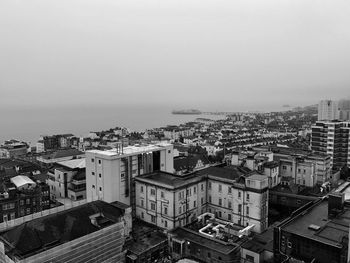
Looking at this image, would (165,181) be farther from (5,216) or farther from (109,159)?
(5,216)

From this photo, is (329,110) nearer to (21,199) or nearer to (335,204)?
(335,204)

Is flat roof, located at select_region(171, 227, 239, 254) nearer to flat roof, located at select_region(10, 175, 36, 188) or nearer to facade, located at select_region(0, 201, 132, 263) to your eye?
facade, located at select_region(0, 201, 132, 263)

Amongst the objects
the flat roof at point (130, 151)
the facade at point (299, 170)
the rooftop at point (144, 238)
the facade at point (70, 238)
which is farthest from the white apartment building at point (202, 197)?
the facade at point (299, 170)

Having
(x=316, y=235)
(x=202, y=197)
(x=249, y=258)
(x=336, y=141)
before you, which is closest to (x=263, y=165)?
(x=202, y=197)

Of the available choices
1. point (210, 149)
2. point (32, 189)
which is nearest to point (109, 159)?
point (32, 189)

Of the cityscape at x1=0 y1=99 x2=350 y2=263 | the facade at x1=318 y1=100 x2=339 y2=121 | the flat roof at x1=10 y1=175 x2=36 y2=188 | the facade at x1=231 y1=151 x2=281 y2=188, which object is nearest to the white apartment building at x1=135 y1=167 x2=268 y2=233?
Result: the cityscape at x1=0 y1=99 x2=350 y2=263

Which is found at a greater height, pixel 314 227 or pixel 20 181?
pixel 314 227
